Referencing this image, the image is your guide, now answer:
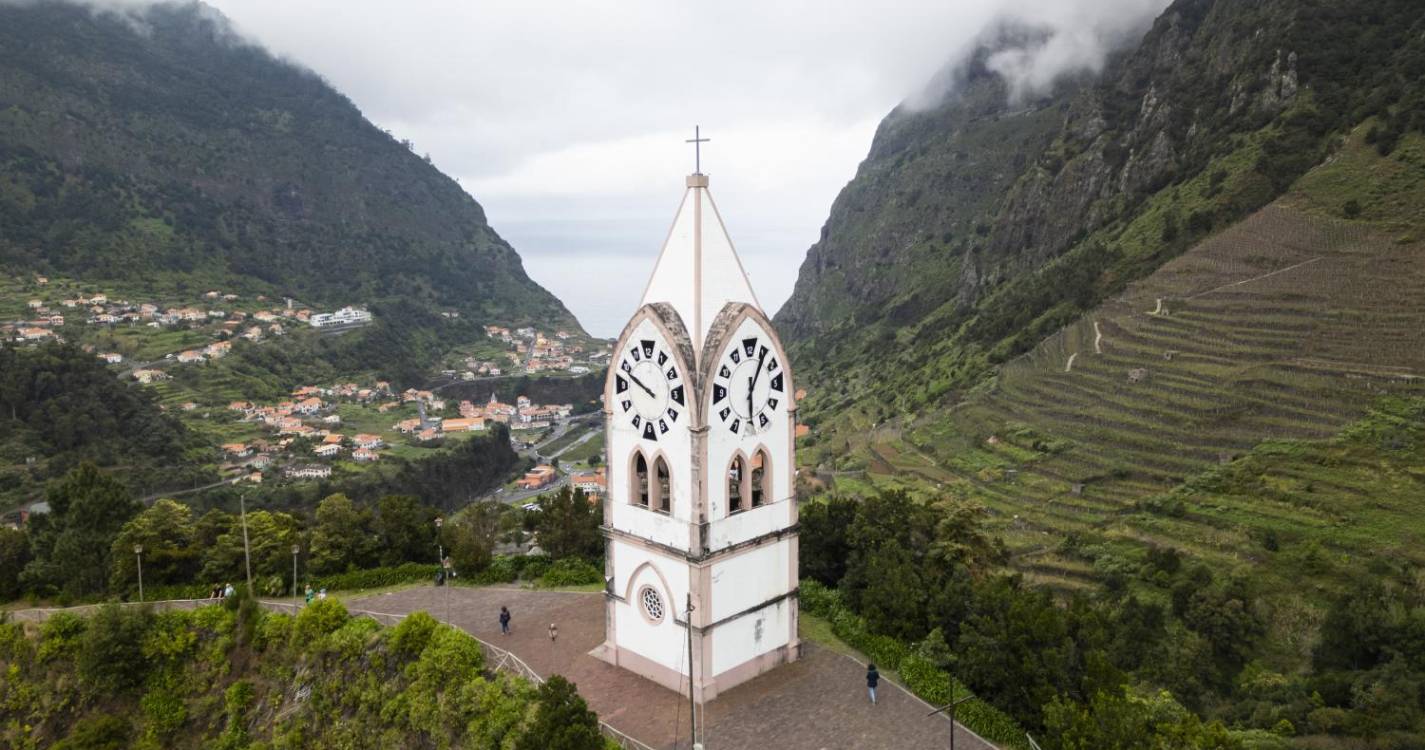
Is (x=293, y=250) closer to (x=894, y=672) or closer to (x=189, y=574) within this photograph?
(x=189, y=574)

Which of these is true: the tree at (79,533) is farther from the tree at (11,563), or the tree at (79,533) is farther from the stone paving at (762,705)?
the stone paving at (762,705)

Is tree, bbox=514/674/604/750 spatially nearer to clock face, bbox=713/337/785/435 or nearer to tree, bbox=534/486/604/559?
clock face, bbox=713/337/785/435

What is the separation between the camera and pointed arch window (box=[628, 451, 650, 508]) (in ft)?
60.6

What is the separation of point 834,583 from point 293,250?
141166mm

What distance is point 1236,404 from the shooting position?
38312mm

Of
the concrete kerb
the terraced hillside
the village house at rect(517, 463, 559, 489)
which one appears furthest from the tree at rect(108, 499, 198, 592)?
the village house at rect(517, 463, 559, 489)

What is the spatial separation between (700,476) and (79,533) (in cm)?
2181

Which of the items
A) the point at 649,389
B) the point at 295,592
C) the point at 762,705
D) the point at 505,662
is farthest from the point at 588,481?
the point at 762,705

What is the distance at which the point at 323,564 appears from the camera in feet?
87.7

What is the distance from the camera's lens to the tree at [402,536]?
90.9ft

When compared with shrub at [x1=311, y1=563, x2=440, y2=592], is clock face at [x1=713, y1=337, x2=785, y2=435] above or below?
above

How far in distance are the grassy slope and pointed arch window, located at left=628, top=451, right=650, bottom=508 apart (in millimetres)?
21467

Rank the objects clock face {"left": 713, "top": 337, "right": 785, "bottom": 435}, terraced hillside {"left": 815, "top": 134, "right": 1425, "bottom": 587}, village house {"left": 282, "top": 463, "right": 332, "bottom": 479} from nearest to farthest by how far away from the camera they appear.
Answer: clock face {"left": 713, "top": 337, "right": 785, "bottom": 435}
terraced hillside {"left": 815, "top": 134, "right": 1425, "bottom": 587}
village house {"left": 282, "top": 463, "right": 332, "bottom": 479}

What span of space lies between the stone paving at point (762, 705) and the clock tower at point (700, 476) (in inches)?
19.4
